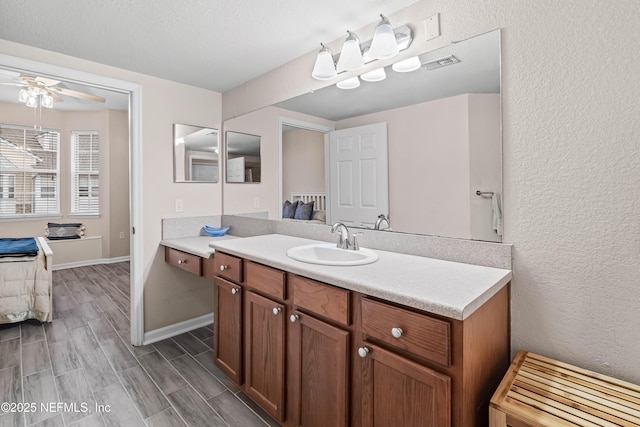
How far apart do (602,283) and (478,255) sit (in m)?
0.42

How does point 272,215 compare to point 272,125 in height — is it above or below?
below

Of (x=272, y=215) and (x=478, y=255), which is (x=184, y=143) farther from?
(x=478, y=255)

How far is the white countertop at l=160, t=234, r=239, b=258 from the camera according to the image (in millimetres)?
2215

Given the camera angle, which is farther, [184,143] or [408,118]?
[184,143]

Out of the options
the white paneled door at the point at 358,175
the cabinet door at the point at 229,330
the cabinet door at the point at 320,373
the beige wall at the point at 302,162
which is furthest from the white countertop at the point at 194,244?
the cabinet door at the point at 320,373

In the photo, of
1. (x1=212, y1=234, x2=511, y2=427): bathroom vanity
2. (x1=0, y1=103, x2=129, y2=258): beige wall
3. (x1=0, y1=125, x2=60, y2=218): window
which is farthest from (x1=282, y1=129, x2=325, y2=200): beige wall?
(x1=0, y1=125, x2=60, y2=218): window

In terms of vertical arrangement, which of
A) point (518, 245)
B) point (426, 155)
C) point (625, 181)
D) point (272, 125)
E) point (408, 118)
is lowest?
point (518, 245)

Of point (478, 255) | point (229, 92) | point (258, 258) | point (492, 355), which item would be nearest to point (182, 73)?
point (229, 92)

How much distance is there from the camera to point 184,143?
8.97 ft

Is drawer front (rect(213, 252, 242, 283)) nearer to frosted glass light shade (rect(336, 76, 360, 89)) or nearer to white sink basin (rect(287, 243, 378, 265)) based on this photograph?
white sink basin (rect(287, 243, 378, 265))

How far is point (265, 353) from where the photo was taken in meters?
1.65

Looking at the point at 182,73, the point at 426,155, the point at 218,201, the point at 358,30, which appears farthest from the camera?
the point at 218,201

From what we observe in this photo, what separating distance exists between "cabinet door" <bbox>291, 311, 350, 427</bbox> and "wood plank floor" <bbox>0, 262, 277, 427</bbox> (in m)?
0.44

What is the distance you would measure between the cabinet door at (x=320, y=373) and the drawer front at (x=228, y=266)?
19.9 inches
